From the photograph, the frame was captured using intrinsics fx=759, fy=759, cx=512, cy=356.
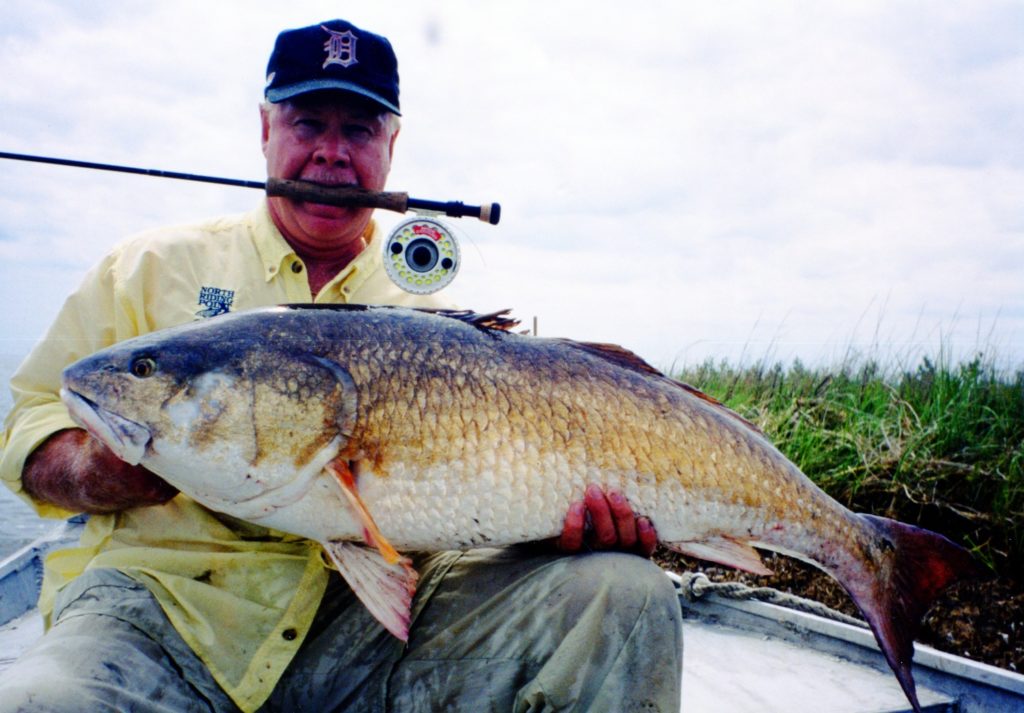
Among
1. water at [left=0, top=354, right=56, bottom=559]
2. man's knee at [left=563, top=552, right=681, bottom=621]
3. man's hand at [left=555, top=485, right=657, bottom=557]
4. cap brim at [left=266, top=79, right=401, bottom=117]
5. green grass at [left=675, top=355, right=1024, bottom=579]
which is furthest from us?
water at [left=0, top=354, right=56, bottom=559]

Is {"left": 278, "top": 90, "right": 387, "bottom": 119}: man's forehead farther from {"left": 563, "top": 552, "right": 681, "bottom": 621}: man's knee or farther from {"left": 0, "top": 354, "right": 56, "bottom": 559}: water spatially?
{"left": 0, "top": 354, "right": 56, "bottom": 559}: water

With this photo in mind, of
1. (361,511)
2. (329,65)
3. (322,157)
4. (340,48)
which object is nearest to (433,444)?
(361,511)

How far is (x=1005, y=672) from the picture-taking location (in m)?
3.23

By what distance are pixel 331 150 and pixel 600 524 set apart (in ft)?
6.59

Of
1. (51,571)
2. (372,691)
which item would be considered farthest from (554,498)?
(51,571)

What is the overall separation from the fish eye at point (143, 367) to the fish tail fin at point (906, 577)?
2.43 m

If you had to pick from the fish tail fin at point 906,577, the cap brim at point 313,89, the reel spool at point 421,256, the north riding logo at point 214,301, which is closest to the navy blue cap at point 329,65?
the cap brim at point 313,89

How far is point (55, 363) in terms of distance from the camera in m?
2.69

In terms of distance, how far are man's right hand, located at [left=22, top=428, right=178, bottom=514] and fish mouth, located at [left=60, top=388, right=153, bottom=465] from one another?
23 centimetres

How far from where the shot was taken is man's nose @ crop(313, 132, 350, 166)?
3.30 metres

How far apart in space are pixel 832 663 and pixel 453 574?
87.6 inches

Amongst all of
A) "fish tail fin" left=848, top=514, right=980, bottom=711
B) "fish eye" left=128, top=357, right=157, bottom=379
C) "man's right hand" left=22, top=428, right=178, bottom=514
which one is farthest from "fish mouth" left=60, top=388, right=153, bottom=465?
"fish tail fin" left=848, top=514, right=980, bottom=711

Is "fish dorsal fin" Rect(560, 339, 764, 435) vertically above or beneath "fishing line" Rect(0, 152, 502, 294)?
beneath

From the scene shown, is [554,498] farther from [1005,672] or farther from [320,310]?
[1005,672]
